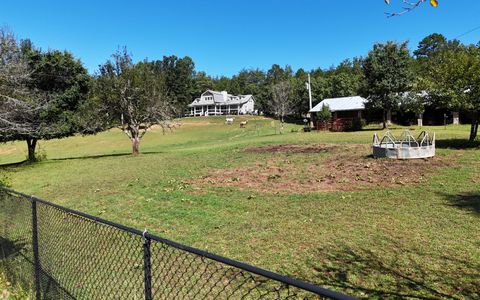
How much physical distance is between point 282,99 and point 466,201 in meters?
62.1

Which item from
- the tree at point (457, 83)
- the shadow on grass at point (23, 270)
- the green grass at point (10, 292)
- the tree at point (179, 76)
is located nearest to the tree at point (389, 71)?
the tree at point (457, 83)

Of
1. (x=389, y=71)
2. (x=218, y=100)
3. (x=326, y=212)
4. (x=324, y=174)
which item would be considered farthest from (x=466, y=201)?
(x=218, y=100)

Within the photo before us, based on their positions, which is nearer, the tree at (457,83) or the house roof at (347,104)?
the tree at (457,83)

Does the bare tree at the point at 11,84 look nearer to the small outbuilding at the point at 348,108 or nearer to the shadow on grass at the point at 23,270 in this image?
the shadow on grass at the point at 23,270

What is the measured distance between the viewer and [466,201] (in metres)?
8.04

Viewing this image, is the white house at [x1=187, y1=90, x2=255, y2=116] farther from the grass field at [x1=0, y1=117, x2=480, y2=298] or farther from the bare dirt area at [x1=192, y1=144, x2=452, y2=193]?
the grass field at [x1=0, y1=117, x2=480, y2=298]

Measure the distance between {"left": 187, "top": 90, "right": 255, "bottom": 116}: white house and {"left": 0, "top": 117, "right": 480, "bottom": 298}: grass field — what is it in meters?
83.5

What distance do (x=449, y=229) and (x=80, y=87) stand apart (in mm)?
24629

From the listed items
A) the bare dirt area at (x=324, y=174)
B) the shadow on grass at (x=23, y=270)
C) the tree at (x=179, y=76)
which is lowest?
the shadow on grass at (x=23, y=270)

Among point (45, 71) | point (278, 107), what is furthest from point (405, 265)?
point (278, 107)

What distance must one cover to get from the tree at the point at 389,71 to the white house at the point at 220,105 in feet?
201

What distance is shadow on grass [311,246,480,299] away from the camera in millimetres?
4238

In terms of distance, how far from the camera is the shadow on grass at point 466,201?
755cm

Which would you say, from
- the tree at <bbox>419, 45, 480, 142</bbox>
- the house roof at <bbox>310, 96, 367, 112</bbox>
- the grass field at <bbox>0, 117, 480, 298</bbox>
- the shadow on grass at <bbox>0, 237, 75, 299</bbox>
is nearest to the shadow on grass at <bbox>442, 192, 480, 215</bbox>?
the grass field at <bbox>0, 117, 480, 298</bbox>
